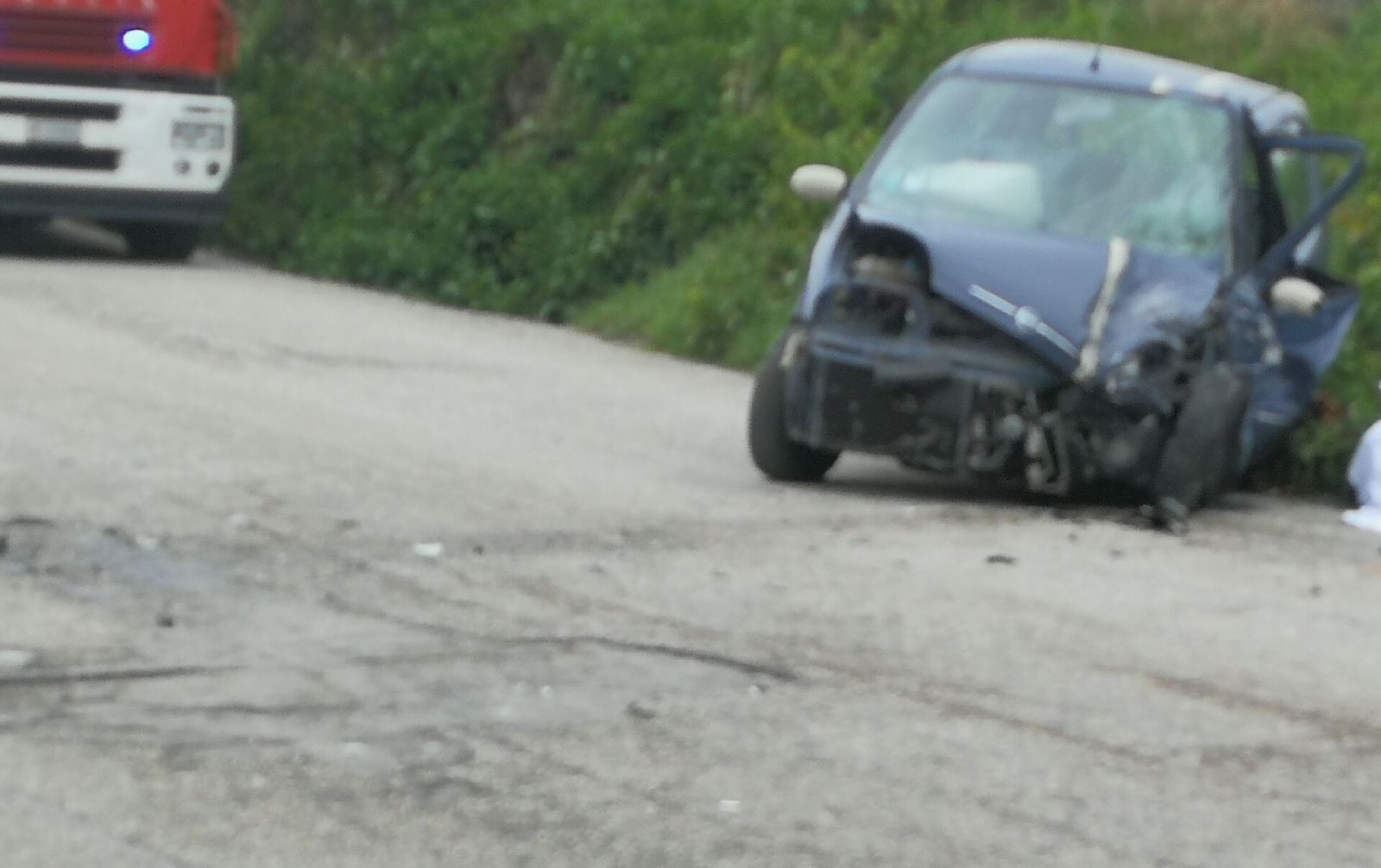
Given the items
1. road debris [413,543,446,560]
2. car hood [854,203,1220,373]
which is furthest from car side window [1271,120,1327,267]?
road debris [413,543,446,560]

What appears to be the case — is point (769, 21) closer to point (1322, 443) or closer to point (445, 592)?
point (1322, 443)

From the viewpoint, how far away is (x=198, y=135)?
19.7m

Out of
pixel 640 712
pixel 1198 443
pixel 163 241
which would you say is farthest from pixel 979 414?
pixel 163 241

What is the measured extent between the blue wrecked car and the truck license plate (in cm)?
886

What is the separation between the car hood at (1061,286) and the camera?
1045 centimetres

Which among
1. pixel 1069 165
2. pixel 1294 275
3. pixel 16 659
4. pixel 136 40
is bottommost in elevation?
pixel 136 40

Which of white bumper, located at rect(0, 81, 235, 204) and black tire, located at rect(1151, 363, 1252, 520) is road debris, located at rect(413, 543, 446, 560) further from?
white bumper, located at rect(0, 81, 235, 204)

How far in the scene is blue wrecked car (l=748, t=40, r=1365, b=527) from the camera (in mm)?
10484

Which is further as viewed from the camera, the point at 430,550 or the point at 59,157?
the point at 59,157

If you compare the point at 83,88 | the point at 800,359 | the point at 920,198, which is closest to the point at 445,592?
the point at 800,359

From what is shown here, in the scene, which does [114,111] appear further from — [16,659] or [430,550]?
[16,659]

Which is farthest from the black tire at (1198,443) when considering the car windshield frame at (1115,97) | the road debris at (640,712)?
the road debris at (640,712)

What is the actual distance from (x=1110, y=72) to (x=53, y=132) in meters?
9.55

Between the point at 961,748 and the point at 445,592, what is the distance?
2.05 metres
